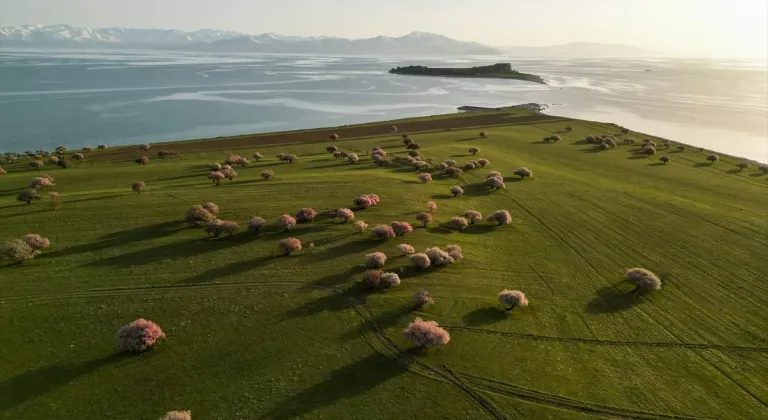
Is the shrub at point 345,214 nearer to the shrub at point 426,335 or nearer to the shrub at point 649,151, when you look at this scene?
the shrub at point 426,335

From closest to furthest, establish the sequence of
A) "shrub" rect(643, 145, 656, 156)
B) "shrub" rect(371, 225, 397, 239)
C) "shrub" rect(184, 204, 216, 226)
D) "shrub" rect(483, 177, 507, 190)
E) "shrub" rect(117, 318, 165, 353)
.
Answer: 1. "shrub" rect(117, 318, 165, 353)
2. "shrub" rect(371, 225, 397, 239)
3. "shrub" rect(184, 204, 216, 226)
4. "shrub" rect(483, 177, 507, 190)
5. "shrub" rect(643, 145, 656, 156)

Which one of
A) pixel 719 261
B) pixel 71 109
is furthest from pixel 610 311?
pixel 71 109

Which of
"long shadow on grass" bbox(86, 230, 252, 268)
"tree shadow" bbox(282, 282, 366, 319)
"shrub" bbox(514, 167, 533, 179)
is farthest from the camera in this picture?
"shrub" bbox(514, 167, 533, 179)

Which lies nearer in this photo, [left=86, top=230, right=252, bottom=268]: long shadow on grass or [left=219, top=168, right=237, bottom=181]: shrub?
[left=86, top=230, right=252, bottom=268]: long shadow on grass

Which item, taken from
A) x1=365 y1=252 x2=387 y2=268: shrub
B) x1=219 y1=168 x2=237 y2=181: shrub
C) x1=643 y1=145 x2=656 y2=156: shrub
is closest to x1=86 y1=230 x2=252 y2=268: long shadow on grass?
x1=365 y1=252 x2=387 y2=268: shrub

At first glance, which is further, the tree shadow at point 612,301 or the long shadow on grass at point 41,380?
the tree shadow at point 612,301

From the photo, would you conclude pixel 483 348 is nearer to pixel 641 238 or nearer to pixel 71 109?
pixel 641 238

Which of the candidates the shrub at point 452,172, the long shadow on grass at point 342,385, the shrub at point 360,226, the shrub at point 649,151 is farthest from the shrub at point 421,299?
the shrub at point 649,151

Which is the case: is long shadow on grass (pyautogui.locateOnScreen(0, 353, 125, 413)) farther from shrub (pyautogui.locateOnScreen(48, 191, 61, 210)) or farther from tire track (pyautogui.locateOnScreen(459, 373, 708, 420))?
shrub (pyautogui.locateOnScreen(48, 191, 61, 210))
